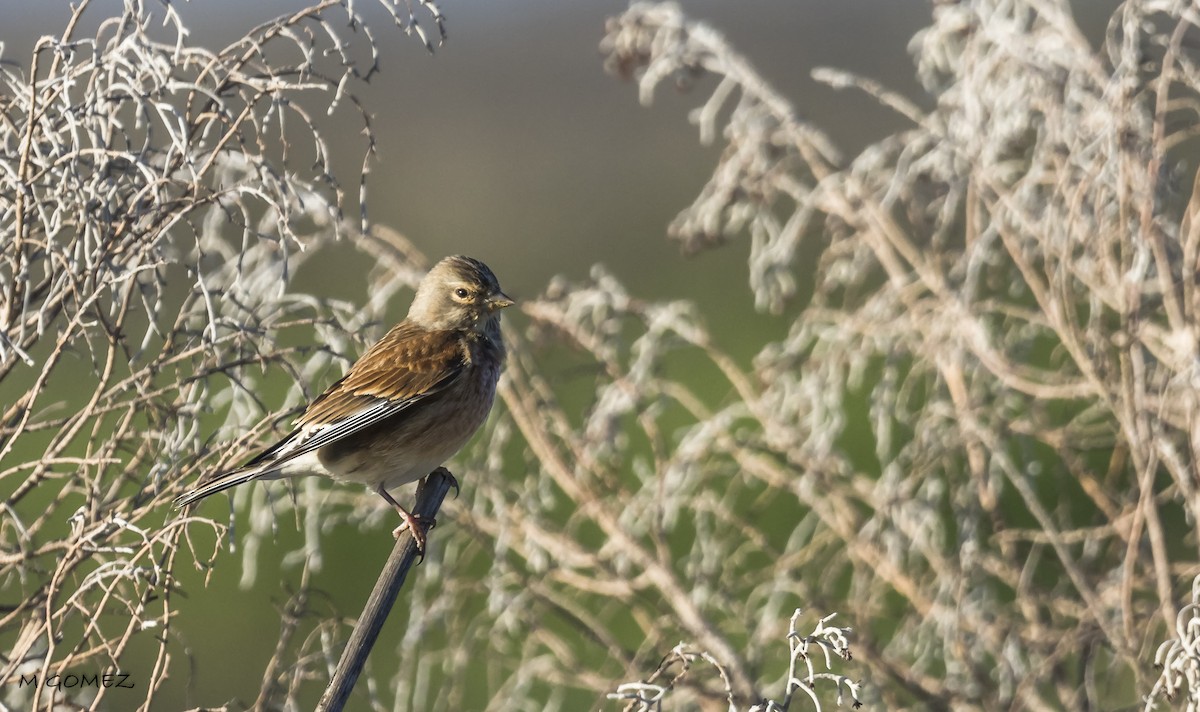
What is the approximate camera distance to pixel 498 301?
4770mm

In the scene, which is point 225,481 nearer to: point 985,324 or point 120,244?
point 120,244

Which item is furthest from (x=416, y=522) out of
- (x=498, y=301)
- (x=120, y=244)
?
(x=120, y=244)

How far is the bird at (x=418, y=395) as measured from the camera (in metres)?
4.33

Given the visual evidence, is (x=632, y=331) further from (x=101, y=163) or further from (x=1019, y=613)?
(x=101, y=163)

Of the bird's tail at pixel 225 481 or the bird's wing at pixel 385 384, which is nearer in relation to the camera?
the bird's tail at pixel 225 481

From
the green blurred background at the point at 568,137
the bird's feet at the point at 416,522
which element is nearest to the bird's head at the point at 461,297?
the bird's feet at the point at 416,522

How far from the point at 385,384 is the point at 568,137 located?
1992 cm

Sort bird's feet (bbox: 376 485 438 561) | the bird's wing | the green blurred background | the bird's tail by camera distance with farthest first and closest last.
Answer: the green blurred background
the bird's wing
bird's feet (bbox: 376 485 438 561)
the bird's tail

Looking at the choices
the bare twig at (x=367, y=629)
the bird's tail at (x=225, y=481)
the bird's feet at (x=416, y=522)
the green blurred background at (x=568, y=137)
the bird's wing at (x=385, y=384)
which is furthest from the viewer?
the green blurred background at (x=568, y=137)

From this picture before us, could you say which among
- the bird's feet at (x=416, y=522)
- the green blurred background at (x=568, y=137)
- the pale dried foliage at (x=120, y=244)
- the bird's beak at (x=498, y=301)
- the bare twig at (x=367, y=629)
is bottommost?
the green blurred background at (x=568, y=137)

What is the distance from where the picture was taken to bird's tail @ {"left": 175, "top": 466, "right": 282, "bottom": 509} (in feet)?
10.7

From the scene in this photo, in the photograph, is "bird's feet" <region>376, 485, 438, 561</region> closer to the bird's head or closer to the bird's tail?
the bird's tail

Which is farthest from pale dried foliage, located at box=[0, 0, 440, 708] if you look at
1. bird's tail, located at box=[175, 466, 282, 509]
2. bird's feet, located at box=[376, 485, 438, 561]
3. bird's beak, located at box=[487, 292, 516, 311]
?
bird's beak, located at box=[487, 292, 516, 311]

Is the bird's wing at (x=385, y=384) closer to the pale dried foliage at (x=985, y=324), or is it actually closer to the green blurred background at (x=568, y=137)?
the pale dried foliage at (x=985, y=324)
